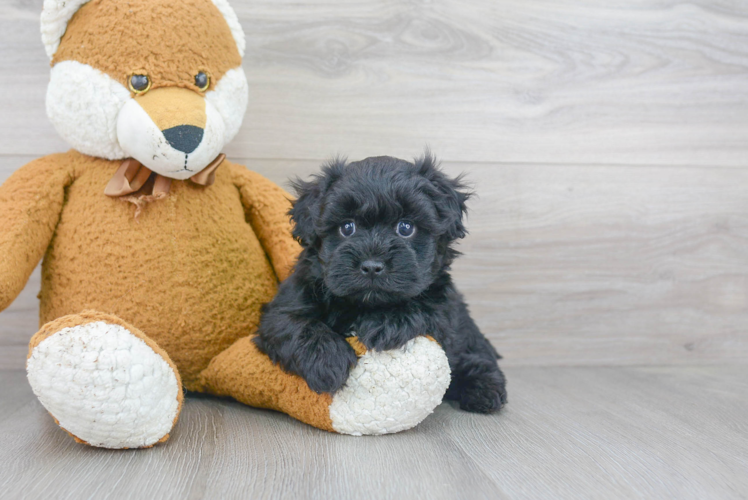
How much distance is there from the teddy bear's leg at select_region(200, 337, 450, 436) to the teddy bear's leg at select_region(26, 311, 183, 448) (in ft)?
0.78

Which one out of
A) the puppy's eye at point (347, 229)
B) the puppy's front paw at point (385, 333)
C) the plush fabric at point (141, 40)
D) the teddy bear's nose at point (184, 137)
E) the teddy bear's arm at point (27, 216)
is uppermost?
the plush fabric at point (141, 40)

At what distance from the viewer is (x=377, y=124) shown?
1578mm

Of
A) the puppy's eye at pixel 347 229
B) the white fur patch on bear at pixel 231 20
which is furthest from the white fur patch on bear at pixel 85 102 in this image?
the puppy's eye at pixel 347 229

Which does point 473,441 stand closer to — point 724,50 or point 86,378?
point 86,378

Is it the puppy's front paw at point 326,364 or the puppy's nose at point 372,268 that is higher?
the puppy's nose at point 372,268

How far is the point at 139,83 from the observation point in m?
1.11

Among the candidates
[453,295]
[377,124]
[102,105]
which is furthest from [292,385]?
[377,124]

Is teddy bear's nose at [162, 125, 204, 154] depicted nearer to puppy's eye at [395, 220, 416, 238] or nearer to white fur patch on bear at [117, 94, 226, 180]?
white fur patch on bear at [117, 94, 226, 180]

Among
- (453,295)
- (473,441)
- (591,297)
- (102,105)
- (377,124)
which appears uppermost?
(102,105)

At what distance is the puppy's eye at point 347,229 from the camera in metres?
1.02

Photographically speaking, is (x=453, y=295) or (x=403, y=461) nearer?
(x=403, y=461)

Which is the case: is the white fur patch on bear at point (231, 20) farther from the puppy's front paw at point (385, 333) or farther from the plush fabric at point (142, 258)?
the puppy's front paw at point (385, 333)

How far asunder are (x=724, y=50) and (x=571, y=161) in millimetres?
542

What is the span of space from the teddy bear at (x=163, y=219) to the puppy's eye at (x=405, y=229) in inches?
7.3
